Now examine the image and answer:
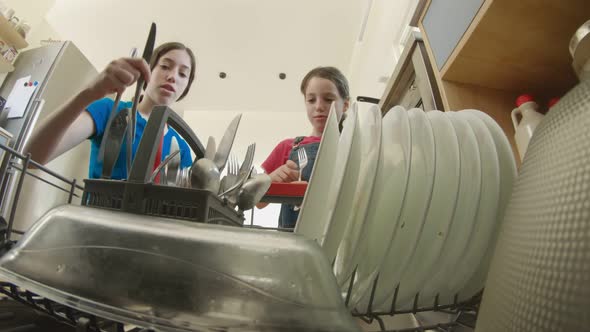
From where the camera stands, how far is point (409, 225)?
0.29 meters

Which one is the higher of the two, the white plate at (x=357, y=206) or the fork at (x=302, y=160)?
the fork at (x=302, y=160)

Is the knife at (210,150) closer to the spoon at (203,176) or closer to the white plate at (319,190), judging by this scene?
the spoon at (203,176)

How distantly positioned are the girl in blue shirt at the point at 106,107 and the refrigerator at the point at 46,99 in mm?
1203

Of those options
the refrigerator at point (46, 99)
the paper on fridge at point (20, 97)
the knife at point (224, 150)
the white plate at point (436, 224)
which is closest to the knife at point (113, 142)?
the knife at point (224, 150)

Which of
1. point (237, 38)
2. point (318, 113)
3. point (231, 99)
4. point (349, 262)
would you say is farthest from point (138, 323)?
point (231, 99)

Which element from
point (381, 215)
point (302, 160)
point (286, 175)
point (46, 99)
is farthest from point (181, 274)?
point (46, 99)

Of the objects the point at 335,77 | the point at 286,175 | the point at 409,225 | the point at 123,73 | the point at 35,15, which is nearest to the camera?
the point at 409,225

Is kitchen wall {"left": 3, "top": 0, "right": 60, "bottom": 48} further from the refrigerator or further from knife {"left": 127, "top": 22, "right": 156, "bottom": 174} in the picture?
knife {"left": 127, "top": 22, "right": 156, "bottom": 174}

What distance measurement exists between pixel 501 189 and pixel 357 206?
16cm

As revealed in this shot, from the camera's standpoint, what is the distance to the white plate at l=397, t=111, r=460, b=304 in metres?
0.30

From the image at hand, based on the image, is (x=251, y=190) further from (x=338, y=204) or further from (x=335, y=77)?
(x=335, y=77)

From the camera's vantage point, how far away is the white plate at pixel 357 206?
291 millimetres

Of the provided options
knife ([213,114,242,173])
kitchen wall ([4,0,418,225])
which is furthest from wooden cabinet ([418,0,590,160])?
kitchen wall ([4,0,418,225])

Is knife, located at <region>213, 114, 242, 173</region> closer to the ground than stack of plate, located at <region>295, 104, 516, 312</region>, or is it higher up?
higher up
